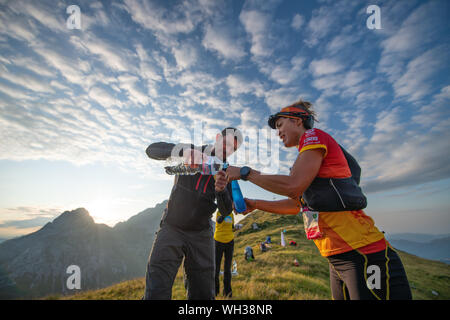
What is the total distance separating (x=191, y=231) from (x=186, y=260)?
579mm

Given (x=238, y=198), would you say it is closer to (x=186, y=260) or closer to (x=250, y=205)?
(x=250, y=205)

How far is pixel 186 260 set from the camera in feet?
13.1

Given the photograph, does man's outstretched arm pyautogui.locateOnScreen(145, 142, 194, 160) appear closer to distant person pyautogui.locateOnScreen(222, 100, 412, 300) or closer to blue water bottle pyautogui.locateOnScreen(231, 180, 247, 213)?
blue water bottle pyautogui.locateOnScreen(231, 180, 247, 213)

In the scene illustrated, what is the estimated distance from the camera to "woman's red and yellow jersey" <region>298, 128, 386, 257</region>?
231 cm

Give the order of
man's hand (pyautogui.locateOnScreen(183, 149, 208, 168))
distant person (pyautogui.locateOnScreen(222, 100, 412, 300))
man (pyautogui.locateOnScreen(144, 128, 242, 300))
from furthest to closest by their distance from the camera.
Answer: man's hand (pyautogui.locateOnScreen(183, 149, 208, 168)) < man (pyautogui.locateOnScreen(144, 128, 242, 300)) < distant person (pyautogui.locateOnScreen(222, 100, 412, 300))

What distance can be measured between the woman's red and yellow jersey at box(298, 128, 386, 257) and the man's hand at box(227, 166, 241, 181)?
Result: 84 centimetres

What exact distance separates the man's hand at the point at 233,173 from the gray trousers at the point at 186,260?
207 cm

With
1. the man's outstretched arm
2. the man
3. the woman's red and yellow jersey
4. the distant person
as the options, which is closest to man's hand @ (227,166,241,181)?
the distant person
